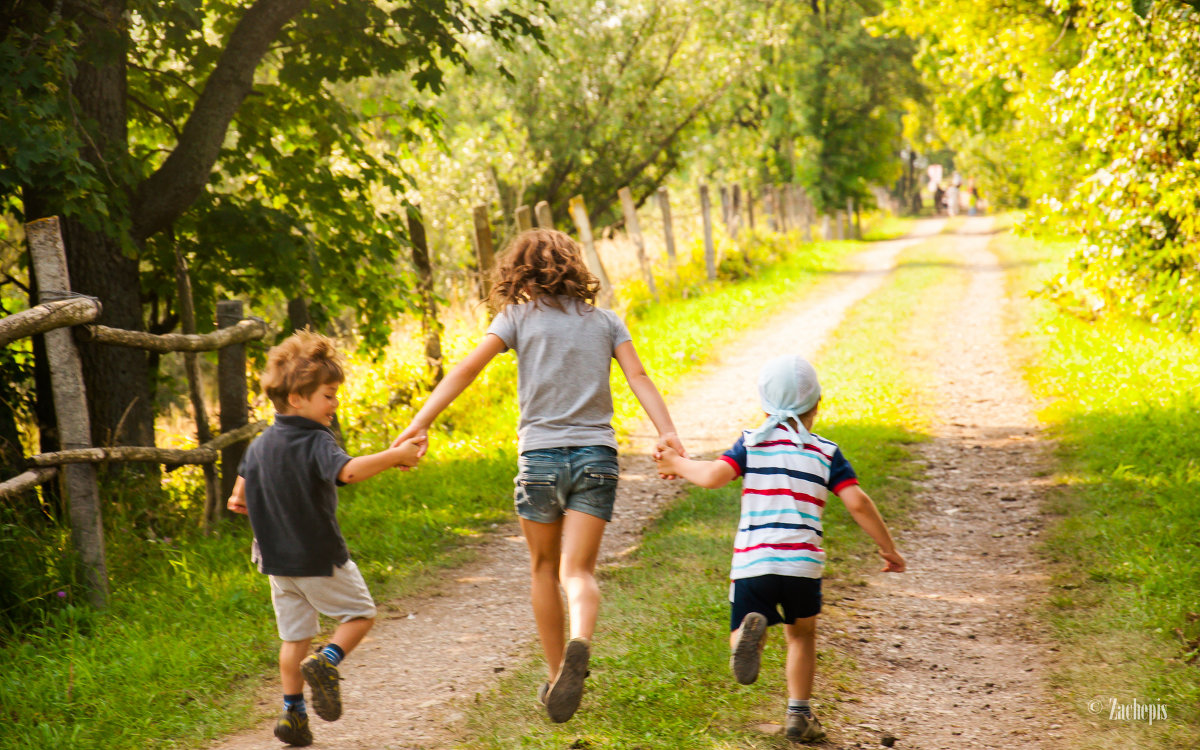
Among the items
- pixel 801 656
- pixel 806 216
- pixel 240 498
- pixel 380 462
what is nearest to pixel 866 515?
pixel 801 656

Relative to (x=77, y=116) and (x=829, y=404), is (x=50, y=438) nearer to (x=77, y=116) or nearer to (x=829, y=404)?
(x=77, y=116)

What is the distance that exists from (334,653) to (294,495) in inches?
25.1

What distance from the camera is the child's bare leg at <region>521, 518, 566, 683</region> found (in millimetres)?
3604

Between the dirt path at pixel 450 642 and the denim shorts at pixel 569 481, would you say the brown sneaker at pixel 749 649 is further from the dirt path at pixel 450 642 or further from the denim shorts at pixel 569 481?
the dirt path at pixel 450 642

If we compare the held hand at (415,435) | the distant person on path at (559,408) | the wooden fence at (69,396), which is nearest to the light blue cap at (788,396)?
the distant person on path at (559,408)

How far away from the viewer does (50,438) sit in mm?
6648

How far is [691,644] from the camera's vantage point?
4594mm

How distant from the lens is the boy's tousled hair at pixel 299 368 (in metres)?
3.51

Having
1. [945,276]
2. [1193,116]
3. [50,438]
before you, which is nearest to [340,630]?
[50,438]

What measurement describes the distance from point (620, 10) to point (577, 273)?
21001 millimetres

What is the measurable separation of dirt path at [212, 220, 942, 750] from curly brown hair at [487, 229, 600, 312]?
1.82 metres

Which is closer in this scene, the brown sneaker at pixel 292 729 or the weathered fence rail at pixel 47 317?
the brown sneaker at pixel 292 729

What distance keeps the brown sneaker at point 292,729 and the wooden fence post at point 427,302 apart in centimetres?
626

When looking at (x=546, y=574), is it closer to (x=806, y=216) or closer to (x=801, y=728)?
(x=801, y=728)
